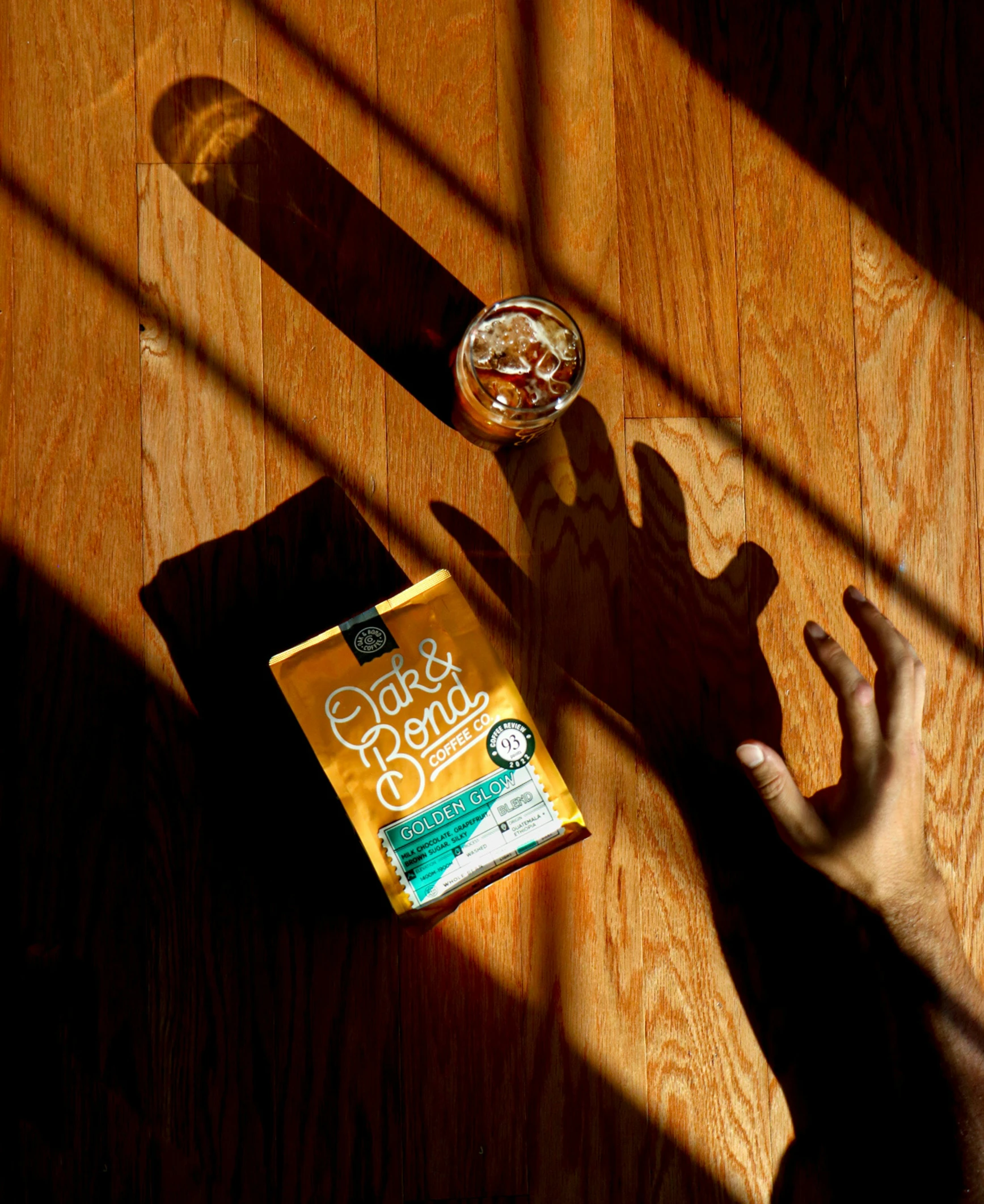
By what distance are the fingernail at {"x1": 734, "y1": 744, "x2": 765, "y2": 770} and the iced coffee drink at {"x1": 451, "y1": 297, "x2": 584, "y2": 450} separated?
40 centimetres

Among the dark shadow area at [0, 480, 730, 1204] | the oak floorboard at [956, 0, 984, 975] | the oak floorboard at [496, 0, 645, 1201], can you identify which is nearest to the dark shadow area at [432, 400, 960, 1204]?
the oak floorboard at [496, 0, 645, 1201]

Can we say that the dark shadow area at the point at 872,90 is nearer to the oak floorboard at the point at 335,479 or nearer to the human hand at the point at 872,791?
the oak floorboard at the point at 335,479

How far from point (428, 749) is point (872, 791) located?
473 millimetres

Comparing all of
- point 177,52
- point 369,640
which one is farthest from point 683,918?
point 177,52

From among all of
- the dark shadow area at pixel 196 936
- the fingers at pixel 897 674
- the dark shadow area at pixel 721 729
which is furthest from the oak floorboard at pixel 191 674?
the fingers at pixel 897 674

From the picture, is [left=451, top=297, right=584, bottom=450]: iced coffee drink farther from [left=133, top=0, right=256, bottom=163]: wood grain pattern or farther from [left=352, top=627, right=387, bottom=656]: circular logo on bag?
[left=133, top=0, right=256, bottom=163]: wood grain pattern

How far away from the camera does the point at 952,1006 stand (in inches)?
41.1

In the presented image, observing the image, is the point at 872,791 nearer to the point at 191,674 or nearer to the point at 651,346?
the point at 651,346

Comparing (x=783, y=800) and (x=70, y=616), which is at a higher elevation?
(x=70, y=616)

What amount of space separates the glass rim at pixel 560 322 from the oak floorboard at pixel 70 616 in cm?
38

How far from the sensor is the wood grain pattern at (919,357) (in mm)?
1128

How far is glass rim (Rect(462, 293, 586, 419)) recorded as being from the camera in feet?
3.22

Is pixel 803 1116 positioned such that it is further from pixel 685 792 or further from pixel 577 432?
pixel 577 432

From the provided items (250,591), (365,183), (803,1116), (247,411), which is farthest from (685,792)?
(365,183)
